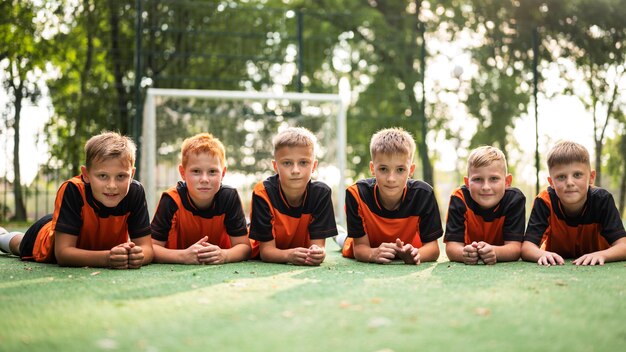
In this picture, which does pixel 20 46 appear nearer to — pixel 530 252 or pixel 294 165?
pixel 294 165

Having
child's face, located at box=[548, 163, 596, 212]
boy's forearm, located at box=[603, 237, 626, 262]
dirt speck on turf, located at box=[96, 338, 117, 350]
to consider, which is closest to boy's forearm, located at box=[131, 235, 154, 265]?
dirt speck on turf, located at box=[96, 338, 117, 350]

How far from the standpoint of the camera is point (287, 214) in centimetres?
391

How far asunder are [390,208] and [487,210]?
593mm

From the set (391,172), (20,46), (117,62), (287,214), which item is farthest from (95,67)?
(391,172)

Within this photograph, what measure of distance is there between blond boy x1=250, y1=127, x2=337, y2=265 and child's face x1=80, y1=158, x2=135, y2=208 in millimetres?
784

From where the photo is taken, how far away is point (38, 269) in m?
3.41

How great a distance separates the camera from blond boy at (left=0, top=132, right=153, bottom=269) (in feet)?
11.2

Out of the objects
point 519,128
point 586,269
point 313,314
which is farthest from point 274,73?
point 313,314

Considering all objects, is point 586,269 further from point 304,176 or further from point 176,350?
point 176,350

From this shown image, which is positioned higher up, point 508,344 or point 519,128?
point 519,128

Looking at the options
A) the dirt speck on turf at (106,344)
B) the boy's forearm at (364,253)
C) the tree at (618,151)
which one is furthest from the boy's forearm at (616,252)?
the tree at (618,151)

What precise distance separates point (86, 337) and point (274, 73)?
364 inches

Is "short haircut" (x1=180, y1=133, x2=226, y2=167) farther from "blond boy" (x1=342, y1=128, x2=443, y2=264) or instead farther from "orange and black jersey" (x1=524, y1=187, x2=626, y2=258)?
"orange and black jersey" (x1=524, y1=187, x2=626, y2=258)

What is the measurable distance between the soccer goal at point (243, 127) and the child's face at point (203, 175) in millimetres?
3979
